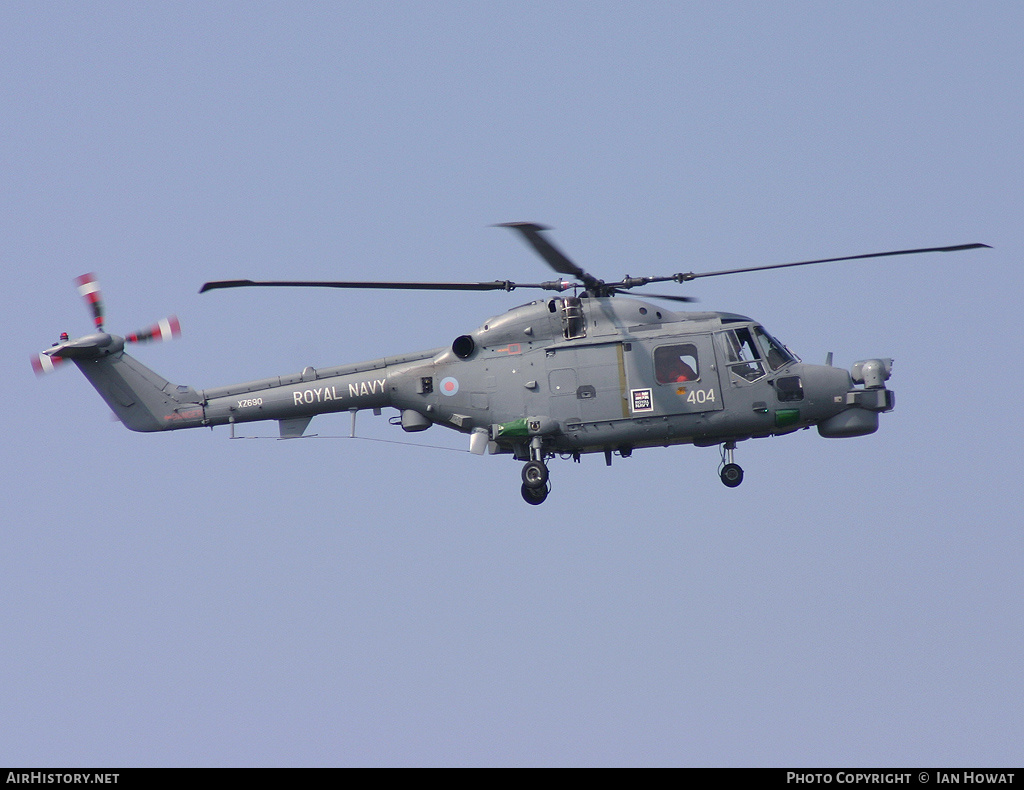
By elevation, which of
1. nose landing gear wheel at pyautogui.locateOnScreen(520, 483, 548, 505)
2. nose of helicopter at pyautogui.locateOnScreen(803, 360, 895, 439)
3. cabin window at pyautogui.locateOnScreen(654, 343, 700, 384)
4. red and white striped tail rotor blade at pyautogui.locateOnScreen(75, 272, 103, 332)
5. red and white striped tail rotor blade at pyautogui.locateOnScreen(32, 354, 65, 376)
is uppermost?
red and white striped tail rotor blade at pyautogui.locateOnScreen(75, 272, 103, 332)

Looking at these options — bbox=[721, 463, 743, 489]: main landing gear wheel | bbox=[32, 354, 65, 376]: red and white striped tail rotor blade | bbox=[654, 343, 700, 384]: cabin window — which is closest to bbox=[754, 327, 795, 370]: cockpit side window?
bbox=[654, 343, 700, 384]: cabin window

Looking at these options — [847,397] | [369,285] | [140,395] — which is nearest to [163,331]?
[140,395]

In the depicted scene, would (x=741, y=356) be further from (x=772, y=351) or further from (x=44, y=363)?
(x=44, y=363)

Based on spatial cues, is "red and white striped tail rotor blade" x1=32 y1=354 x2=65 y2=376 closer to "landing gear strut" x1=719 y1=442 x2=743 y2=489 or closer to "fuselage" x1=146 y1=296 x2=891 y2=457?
"fuselage" x1=146 y1=296 x2=891 y2=457

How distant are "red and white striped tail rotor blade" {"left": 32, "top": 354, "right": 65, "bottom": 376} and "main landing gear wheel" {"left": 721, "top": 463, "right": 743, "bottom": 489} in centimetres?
1573

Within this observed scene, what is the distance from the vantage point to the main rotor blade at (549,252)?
24625mm

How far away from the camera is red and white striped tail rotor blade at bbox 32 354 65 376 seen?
99.1 ft

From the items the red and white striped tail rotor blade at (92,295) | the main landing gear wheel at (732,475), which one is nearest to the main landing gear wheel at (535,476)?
the main landing gear wheel at (732,475)

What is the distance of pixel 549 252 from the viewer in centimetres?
2694

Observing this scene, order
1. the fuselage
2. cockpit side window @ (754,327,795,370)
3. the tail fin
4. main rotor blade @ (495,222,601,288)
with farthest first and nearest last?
the tail fin < cockpit side window @ (754,327,795,370) < the fuselage < main rotor blade @ (495,222,601,288)

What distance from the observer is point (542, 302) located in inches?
1169
